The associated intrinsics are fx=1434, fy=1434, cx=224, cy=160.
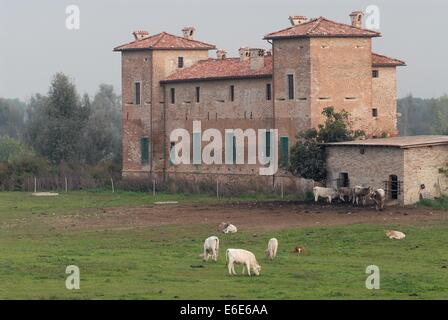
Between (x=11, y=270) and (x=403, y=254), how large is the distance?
11.1m

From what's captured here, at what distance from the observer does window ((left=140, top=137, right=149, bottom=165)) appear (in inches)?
2992

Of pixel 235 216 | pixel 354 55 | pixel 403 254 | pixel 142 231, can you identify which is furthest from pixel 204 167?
pixel 403 254

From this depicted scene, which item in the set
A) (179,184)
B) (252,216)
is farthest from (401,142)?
(179,184)

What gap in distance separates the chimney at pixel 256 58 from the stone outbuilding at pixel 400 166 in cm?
1219

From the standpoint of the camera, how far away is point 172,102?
2950 inches

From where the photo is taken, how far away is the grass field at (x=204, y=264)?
31.5 meters

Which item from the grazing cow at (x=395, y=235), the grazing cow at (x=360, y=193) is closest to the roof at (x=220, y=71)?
the grazing cow at (x=360, y=193)

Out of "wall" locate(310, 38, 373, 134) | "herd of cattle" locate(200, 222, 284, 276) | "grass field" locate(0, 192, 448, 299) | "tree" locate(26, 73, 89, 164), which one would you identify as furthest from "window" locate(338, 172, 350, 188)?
"tree" locate(26, 73, 89, 164)

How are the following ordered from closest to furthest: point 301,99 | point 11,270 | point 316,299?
point 316,299 < point 11,270 < point 301,99

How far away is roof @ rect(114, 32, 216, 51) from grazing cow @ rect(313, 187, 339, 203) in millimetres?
19370

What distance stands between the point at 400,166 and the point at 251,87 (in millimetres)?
15433

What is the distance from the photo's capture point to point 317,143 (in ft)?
197

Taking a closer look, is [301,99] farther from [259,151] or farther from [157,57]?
[157,57]

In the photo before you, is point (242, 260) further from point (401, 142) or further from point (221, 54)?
point (221, 54)
